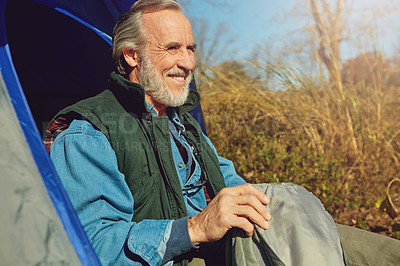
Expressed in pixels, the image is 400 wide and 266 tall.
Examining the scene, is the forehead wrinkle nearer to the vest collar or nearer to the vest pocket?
the vest collar

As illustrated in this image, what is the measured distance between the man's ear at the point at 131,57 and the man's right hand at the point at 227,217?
1.09m

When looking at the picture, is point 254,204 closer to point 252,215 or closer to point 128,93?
point 252,215

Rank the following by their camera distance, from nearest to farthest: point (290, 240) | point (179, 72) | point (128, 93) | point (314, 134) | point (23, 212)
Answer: point (23, 212) → point (290, 240) → point (128, 93) → point (179, 72) → point (314, 134)

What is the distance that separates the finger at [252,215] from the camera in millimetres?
1353

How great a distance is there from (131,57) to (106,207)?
1.08 metres

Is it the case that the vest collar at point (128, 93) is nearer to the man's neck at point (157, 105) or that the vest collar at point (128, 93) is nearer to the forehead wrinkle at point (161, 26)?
the man's neck at point (157, 105)

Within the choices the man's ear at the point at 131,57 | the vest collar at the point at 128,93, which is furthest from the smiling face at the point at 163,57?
the vest collar at the point at 128,93

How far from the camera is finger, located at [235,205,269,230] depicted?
135cm

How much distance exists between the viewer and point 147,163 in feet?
5.20

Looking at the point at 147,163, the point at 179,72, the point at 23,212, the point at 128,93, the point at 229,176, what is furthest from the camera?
the point at 229,176

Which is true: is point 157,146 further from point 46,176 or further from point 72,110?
point 46,176

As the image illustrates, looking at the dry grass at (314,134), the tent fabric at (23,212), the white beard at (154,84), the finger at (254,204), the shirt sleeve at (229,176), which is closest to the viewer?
the tent fabric at (23,212)

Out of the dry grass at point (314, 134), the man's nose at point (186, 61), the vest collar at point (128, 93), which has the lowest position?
the dry grass at point (314, 134)

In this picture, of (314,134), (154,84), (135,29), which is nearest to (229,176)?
(154,84)
